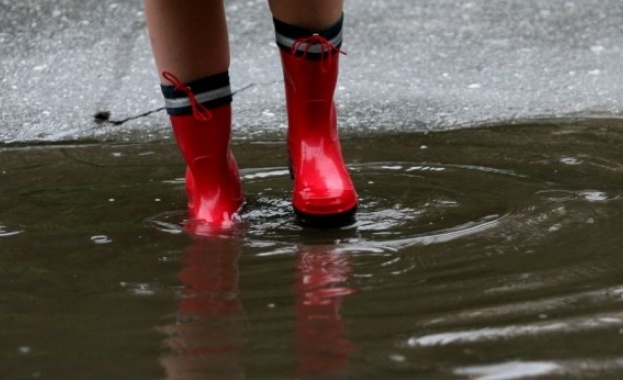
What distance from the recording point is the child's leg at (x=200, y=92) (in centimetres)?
189

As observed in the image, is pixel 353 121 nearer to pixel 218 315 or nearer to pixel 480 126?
pixel 480 126

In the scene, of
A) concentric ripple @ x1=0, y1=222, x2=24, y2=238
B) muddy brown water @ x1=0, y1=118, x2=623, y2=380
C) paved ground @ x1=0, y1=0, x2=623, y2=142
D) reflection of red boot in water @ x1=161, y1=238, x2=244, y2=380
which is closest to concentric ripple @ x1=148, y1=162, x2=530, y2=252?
muddy brown water @ x1=0, y1=118, x2=623, y2=380

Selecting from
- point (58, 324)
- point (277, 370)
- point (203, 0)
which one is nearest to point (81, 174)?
point (203, 0)

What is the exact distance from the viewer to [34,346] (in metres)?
1.36

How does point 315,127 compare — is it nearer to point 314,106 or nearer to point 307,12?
point 314,106

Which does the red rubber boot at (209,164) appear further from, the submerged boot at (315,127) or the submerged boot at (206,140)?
the submerged boot at (315,127)

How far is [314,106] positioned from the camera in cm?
197

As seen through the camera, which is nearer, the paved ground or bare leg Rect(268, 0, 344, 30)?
bare leg Rect(268, 0, 344, 30)

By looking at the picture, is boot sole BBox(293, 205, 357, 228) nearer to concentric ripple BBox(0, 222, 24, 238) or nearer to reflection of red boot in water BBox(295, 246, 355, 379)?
reflection of red boot in water BBox(295, 246, 355, 379)

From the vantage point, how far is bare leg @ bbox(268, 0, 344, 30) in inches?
74.2

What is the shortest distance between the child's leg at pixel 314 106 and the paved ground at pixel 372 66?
0.73 meters

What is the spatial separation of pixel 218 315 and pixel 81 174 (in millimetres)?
978

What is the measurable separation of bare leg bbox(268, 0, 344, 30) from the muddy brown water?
0.32 m

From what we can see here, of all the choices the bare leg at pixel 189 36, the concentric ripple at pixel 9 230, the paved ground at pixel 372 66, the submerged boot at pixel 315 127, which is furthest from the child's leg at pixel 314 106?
the paved ground at pixel 372 66
